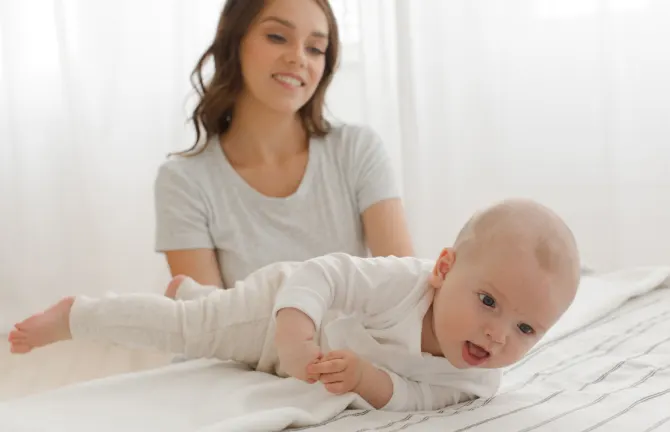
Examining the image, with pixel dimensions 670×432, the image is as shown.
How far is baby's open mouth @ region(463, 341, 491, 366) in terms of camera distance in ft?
3.40

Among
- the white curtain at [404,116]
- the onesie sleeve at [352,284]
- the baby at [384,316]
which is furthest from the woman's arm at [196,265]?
the white curtain at [404,116]

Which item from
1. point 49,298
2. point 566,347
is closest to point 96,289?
point 49,298

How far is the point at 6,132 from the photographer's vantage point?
2535 mm

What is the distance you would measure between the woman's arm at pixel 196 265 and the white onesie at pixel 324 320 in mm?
361

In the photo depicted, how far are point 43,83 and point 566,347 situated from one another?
6.05ft

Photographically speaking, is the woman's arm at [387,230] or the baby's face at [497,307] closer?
the baby's face at [497,307]

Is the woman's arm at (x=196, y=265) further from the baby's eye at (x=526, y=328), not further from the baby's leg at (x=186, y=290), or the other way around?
the baby's eye at (x=526, y=328)

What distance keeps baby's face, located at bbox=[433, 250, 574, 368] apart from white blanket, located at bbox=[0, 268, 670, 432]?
9 cm

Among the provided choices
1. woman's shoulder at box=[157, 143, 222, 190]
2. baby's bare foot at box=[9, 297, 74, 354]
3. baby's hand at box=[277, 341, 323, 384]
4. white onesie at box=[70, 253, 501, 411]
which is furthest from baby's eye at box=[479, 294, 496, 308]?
woman's shoulder at box=[157, 143, 222, 190]

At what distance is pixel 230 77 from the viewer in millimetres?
1786

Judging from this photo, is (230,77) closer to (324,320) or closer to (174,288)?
(174,288)

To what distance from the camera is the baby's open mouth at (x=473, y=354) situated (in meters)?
1.04

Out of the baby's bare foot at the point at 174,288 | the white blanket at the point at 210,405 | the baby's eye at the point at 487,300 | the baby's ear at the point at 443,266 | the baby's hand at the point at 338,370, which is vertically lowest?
the white blanket at the point at 210,405

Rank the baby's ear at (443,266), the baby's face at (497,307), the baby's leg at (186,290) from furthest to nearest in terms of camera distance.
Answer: the baby's leg at (186,290), the baby's ear at (443,266), the baby's face at (497,307)
